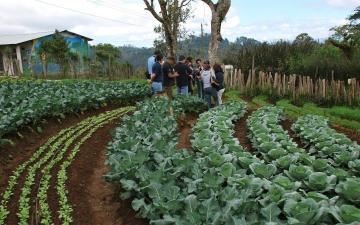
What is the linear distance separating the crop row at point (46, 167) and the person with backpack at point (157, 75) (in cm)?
191

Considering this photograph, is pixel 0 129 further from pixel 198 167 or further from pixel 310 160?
pixel 310 160

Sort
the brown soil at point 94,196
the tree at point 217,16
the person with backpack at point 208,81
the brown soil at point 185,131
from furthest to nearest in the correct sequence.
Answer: the tree at point 217,16 → the person with backpack at point 208,81 → the brown soil at point 185,131 → the brown soil at point 94,196

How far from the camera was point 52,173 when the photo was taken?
6.46 meters

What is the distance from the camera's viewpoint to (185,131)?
10.5m

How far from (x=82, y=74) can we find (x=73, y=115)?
1816 cm

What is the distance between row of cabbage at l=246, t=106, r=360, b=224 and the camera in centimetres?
376

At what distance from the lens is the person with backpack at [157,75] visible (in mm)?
11591

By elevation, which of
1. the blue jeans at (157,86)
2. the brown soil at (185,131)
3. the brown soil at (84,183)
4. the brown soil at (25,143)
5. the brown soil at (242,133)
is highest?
the blue jeans at (157,86)

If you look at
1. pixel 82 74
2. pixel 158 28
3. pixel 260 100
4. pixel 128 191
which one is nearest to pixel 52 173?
pixel 128 191

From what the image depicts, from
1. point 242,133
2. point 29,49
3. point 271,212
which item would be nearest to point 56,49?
point 29,49

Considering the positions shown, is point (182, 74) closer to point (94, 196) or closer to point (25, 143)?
point (25, 143)

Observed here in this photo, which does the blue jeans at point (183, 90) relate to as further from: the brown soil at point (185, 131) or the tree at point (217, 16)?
the tree at point (217, 16)

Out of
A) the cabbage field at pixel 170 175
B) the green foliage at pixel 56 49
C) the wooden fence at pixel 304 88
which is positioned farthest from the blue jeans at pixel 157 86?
the green foliage at pixel 56 49

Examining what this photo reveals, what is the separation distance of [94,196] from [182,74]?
7.62 meters
